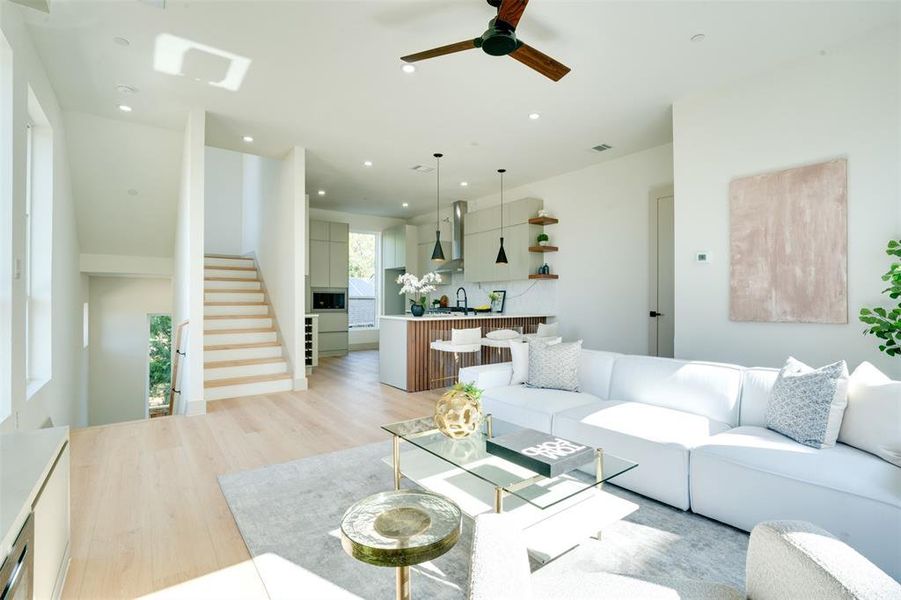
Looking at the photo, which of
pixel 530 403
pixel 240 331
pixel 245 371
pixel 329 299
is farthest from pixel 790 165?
pixel 329 299

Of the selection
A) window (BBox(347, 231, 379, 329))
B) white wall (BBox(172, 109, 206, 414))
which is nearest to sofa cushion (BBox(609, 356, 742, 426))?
white wall (BBox(172, 109, 206, 414))

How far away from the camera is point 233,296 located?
6.71 metres

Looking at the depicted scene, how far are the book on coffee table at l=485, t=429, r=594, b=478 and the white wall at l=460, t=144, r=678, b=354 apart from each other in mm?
3837

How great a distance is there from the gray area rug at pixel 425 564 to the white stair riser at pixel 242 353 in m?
3.24

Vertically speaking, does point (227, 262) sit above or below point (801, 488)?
above

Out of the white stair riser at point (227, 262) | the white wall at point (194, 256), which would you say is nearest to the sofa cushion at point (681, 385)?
the white wall at point (194, 256)

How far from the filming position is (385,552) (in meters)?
1.16

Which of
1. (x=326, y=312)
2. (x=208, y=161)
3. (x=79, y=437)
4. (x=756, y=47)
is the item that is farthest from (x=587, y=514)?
(x=208, y=161)

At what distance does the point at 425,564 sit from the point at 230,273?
6780mm

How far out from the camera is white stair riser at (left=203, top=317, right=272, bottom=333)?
6.02m

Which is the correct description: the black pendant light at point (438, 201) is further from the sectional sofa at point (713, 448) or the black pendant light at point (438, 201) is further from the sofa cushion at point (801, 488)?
the sofa cushion at point (801, 488)

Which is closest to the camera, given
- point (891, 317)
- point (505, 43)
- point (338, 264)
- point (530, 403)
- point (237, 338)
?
point (505, 43)

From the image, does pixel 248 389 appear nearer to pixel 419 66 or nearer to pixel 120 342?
pixel 419 66

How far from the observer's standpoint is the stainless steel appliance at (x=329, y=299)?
8312 millimetres
